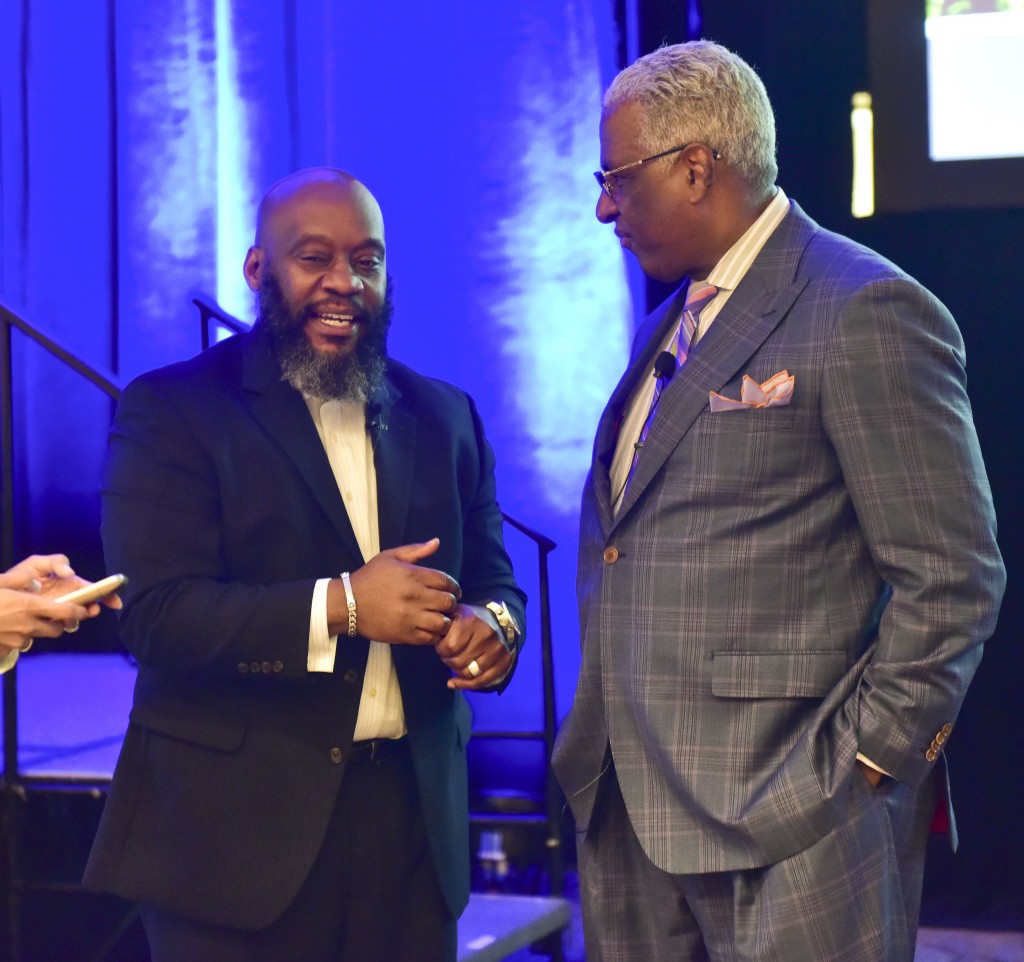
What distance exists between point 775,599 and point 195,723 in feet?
2.81

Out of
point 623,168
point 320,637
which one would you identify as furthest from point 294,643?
point 623,168

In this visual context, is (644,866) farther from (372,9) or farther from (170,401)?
(372,9)

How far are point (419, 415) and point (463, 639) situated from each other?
0.45 m

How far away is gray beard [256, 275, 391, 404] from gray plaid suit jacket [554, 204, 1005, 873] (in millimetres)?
519

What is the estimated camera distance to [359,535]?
1.99m

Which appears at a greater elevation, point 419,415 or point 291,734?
point 419,415

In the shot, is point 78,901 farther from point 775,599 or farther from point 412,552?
point 775,599

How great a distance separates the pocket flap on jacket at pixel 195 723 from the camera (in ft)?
6.05

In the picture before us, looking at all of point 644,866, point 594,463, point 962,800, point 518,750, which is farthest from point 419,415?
point 962,800

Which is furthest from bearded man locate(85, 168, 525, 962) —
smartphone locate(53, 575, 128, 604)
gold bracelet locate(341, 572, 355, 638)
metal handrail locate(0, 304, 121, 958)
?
metal handrail locate(0, 304, 121, 958)

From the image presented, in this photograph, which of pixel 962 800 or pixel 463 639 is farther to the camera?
Answer: pixel 962 800

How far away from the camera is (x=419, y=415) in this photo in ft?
7.05

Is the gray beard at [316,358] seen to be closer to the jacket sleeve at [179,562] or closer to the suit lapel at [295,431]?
the suit lapel at [295,431]

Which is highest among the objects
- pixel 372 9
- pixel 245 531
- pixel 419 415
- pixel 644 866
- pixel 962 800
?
pixel 372 9
